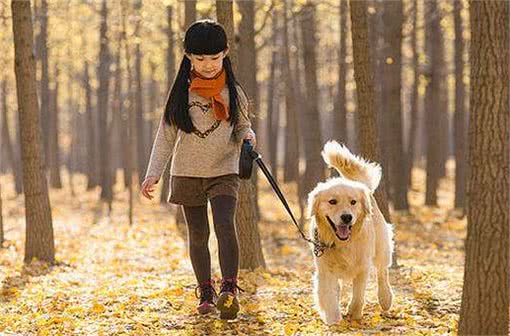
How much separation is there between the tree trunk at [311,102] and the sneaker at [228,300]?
36.0 feet

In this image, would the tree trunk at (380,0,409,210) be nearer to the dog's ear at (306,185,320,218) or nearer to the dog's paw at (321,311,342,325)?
the dog's ear at (306,185,320,218)

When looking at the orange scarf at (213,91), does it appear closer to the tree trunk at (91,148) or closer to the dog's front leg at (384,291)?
the dog's front leg at (384,291)

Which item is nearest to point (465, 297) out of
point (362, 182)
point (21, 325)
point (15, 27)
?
point (362, 182)

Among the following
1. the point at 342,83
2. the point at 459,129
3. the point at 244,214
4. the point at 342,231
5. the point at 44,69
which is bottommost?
the point at 244,214

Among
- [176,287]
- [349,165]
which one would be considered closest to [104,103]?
[176,287]

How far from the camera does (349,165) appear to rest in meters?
7.06

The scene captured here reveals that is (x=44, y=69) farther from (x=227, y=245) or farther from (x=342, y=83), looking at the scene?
(x=227, y=245)

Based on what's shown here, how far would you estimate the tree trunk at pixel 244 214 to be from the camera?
8.97 meters

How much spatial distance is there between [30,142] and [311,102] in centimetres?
746

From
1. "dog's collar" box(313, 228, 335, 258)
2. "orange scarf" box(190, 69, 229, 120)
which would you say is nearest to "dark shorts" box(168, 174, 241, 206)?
"orange scarf" box(190, 69, 229, 120)

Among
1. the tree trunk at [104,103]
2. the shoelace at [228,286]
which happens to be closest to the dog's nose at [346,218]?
the shoelace at [228,286]

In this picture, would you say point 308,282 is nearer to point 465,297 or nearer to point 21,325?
point 21,325

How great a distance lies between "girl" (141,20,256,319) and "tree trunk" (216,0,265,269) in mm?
2729

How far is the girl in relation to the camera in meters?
6.11
